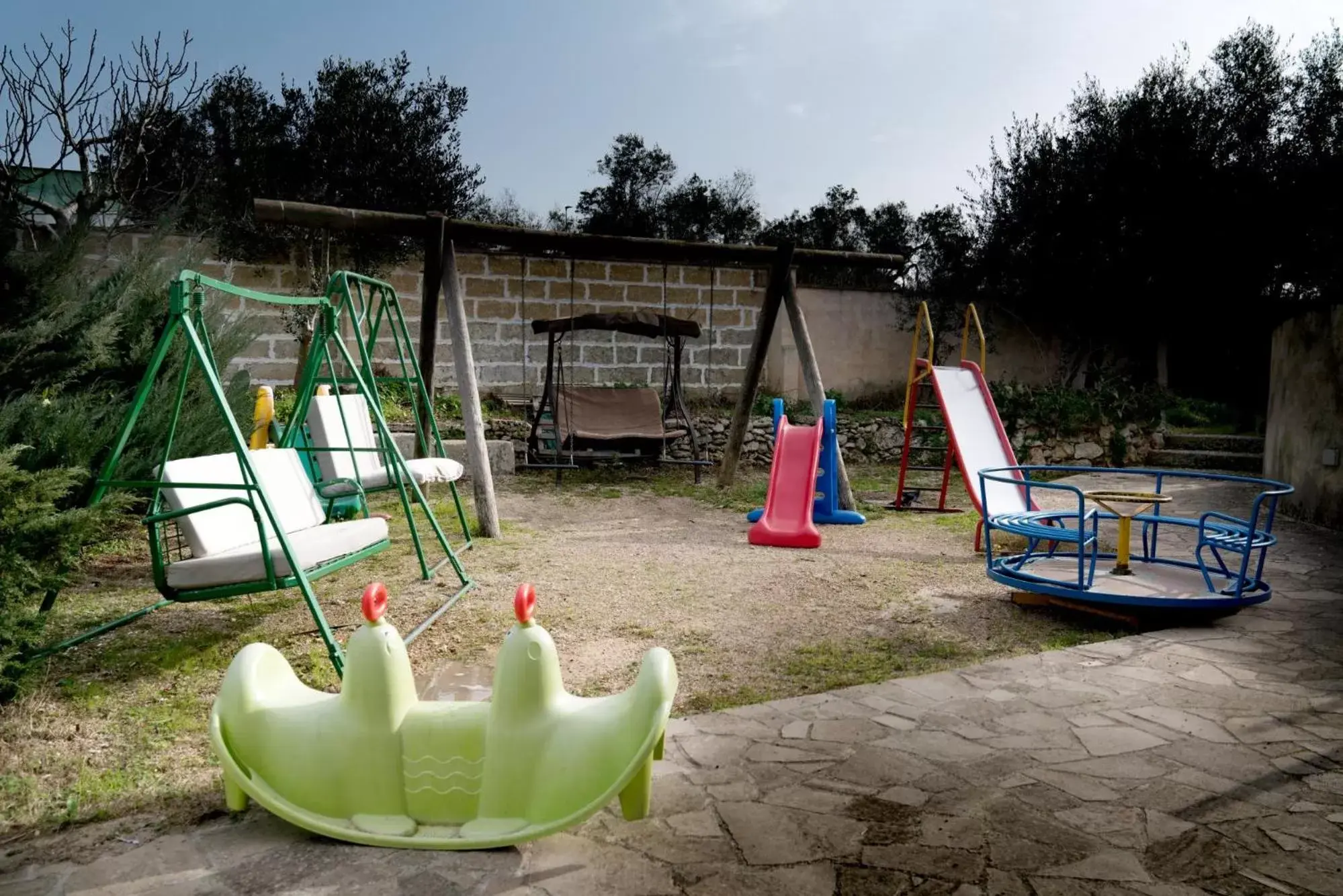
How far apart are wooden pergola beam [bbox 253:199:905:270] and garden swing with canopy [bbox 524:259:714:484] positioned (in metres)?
0.95

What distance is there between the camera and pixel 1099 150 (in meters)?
13.0

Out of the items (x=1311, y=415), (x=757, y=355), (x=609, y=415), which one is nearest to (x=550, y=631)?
(x=757, y=355)

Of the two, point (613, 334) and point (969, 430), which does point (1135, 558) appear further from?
point (613, 334)

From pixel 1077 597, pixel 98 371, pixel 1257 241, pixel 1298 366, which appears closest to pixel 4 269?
pixel 98 371

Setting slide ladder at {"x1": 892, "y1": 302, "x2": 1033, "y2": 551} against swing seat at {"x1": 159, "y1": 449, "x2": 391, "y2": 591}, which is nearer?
swing seat at {"x1": 159, "y1": 449, "x2": 391, "y2": 591}

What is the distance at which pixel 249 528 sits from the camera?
13.1 ft

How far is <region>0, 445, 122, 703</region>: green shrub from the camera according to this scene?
305 centimetres

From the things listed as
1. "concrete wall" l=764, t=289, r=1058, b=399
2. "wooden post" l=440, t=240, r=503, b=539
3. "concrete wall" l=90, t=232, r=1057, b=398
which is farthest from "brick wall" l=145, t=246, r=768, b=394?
"wooden post" l=440, t=240, r=503, b=539

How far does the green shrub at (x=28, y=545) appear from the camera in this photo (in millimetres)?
3051

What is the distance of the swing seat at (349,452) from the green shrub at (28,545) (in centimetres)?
180

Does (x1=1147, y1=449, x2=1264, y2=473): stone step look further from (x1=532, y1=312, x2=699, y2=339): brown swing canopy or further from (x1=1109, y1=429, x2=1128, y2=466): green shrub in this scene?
(x1=532, y1=312, x2=699, y2=339): brown swing canopy

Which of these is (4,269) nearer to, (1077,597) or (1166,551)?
(1077,597)

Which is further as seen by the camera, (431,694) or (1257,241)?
(1257,241)

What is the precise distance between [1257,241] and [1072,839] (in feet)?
40.8
